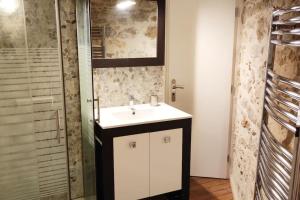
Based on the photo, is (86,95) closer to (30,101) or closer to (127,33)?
(30,101)

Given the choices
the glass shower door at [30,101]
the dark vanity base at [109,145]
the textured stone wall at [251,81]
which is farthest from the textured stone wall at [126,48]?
the textured stone wall at [251,81]

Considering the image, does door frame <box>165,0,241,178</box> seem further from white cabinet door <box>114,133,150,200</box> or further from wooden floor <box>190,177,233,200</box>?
white cabinet door <box>114,133,150,200</box>

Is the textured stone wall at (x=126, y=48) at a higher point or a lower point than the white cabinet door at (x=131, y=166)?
higher

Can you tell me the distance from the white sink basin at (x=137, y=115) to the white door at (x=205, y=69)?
392 millimetres

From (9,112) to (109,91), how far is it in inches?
38.7

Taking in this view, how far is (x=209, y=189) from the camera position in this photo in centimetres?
330

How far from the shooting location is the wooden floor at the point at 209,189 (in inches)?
124

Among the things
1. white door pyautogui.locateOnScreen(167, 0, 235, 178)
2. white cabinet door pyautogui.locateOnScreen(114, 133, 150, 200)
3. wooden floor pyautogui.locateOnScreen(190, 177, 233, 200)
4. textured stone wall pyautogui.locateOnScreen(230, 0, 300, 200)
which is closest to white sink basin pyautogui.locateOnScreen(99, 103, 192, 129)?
white cabinet door pyautogui.locateOnScreen(114, 133, 150, 200)

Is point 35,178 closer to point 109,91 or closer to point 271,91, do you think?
point 109,91

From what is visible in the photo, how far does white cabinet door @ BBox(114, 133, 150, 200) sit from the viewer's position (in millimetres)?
2549

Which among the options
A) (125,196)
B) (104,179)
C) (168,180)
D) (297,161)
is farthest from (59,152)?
(297,161)

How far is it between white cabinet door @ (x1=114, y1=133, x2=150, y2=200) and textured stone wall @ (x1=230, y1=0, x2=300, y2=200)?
0.89 m

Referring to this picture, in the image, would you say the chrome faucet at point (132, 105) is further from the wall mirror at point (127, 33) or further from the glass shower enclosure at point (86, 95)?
the glass shower enclosure at point (86, 95)

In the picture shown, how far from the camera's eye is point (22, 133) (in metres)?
2.51
